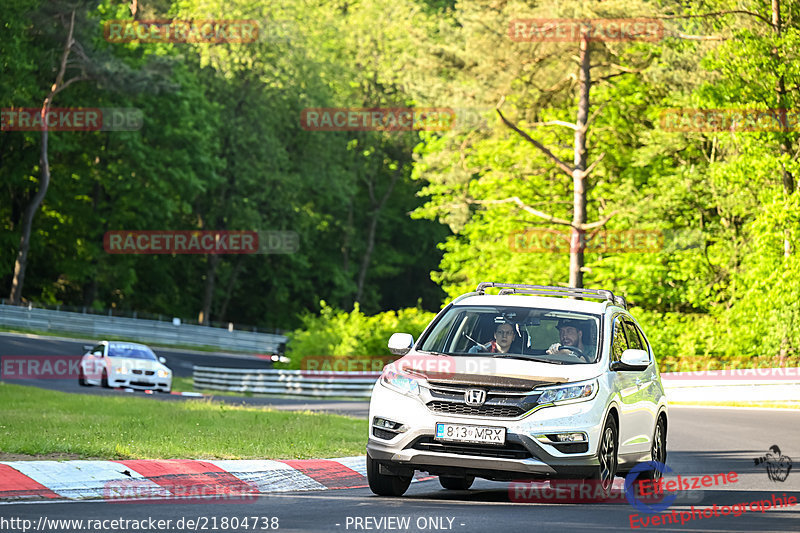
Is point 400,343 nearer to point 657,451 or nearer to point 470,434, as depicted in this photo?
point 470,434

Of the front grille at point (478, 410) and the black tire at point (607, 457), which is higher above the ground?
the front grille at point (478, 410)

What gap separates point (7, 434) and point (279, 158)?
58508mm

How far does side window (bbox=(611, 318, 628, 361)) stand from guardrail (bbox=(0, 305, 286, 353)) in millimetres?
48460

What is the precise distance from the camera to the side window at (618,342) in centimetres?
1214

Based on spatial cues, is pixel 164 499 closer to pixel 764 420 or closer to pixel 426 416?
pixel 426 416

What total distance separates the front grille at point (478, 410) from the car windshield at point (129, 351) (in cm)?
2602
